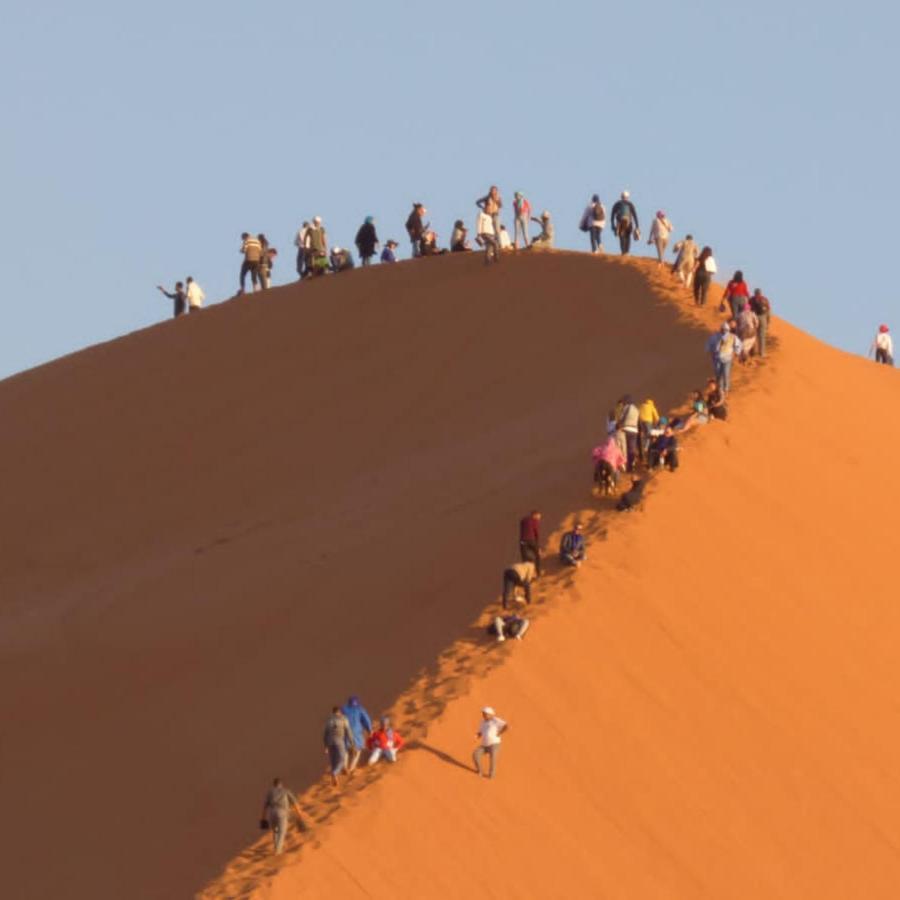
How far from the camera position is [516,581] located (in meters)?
→ 31.2

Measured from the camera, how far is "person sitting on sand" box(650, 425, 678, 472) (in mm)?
35219

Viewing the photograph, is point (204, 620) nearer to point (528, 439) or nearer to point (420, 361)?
point (528, 439)

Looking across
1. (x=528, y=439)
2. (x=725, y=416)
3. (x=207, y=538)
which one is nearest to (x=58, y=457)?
(x=207, y=538)

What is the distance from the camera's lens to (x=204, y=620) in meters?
34.3

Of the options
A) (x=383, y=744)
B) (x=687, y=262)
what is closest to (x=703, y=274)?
(x=687, y=262)

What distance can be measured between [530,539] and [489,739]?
4.23 metres

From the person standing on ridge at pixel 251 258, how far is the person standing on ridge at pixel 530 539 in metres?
20.5

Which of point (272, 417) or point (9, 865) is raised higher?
point (272, 417)

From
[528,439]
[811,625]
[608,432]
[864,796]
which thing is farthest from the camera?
[528,439]

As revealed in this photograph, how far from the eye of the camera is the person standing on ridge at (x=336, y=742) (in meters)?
27.8

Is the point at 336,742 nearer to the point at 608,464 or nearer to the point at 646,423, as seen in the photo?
the point at 608,464

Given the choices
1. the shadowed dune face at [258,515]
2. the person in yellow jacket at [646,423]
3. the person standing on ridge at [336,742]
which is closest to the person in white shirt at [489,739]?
the shadowed dune face at [258,515]

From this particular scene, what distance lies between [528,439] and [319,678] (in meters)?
8.94

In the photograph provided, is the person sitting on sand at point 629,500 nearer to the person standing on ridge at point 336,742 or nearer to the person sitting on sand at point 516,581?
the person sitting on sand at point 516,581
